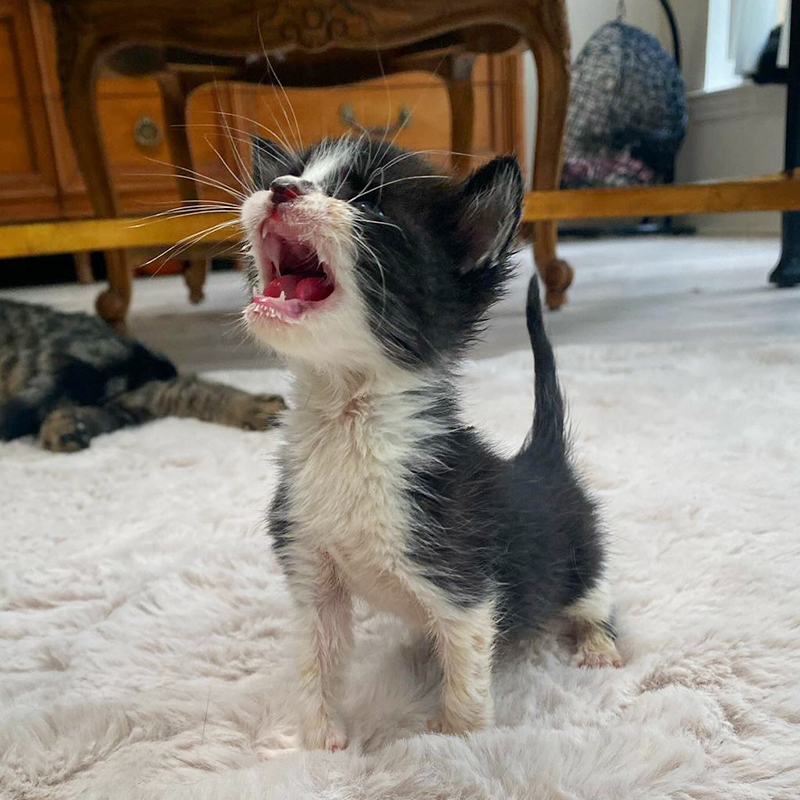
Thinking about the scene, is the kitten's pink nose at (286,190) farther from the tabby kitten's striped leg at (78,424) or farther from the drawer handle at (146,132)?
the drawer handle at (146,132)

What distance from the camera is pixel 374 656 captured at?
2.19 ft

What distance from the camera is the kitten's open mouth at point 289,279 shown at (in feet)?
1.59

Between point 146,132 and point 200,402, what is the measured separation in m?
2.06

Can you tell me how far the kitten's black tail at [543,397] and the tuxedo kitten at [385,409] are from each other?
0.46 ft

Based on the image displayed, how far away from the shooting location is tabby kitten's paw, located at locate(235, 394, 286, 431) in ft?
4.26

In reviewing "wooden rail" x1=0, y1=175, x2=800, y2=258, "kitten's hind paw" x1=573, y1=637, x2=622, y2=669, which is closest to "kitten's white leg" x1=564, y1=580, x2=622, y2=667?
"kitten's hind paw" x1=573, y1=637, x2=622, y2=669

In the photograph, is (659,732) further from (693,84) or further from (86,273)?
(693,84)

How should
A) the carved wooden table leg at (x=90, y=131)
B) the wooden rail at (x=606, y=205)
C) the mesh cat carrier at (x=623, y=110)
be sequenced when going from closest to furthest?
the wooden rail at (x=606, y=205) → the carved wooden table leg at (x=90, y=131) → the mesh cat carrier at (x=623, y=110)

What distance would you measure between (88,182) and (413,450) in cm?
162

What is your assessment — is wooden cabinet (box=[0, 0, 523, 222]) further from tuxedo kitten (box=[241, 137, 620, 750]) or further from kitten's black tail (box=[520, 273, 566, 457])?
tuxedo kitten (box=[241, 137, 620, 750])

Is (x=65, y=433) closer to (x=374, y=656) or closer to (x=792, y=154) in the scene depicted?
(x=374, y=656)

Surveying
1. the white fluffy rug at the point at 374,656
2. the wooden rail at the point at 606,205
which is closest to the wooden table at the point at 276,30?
the wooden rail at the point at 606,205

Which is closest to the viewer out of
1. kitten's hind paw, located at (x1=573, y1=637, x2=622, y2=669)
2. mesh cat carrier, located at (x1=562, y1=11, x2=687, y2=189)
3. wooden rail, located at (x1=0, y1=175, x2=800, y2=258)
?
kitten's hind paw, located at (x1=573, y1=637, x2=622, y2=669)

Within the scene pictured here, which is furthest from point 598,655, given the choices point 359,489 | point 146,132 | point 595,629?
point 146,132
